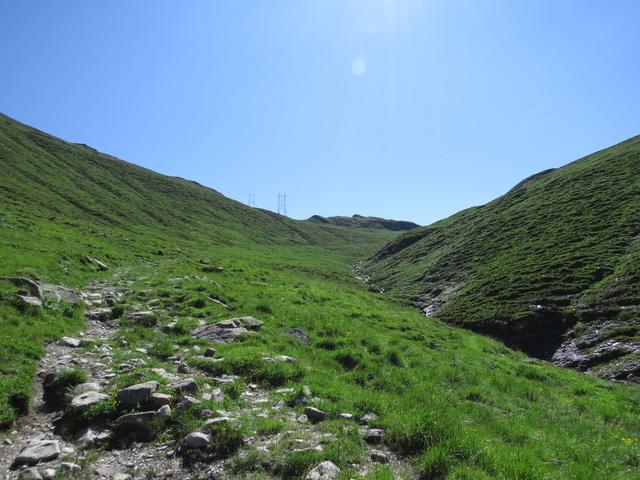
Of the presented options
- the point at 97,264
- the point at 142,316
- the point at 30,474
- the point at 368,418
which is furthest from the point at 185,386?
the point at 97,264

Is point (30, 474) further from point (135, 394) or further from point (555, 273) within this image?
point (555, 273)

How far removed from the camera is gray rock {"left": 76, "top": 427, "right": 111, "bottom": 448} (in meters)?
7.51

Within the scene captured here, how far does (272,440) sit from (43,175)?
94606 millimetres

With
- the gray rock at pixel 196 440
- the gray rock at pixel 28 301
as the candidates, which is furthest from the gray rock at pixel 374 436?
the gray rock at pixel 28 301

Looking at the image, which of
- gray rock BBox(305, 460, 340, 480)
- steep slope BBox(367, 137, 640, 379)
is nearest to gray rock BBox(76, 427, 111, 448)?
gray rock BBox(305, 460, 340, 480)

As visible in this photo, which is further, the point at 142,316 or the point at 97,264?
the point at 97,264

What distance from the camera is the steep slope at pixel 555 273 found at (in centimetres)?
2542

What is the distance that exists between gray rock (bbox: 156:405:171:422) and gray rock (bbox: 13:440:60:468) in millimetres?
1791

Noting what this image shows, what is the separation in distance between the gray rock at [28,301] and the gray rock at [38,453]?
8212mm

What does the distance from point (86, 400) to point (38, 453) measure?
1.59 m

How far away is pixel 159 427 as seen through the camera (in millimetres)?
8023

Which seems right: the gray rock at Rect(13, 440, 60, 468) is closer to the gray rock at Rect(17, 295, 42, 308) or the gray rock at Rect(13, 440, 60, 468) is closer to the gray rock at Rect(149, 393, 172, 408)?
the gray rock at Rect(149, 393, 172, 408)

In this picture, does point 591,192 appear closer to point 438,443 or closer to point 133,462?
point 438,443

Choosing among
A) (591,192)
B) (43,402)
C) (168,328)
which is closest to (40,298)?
(168,328)
